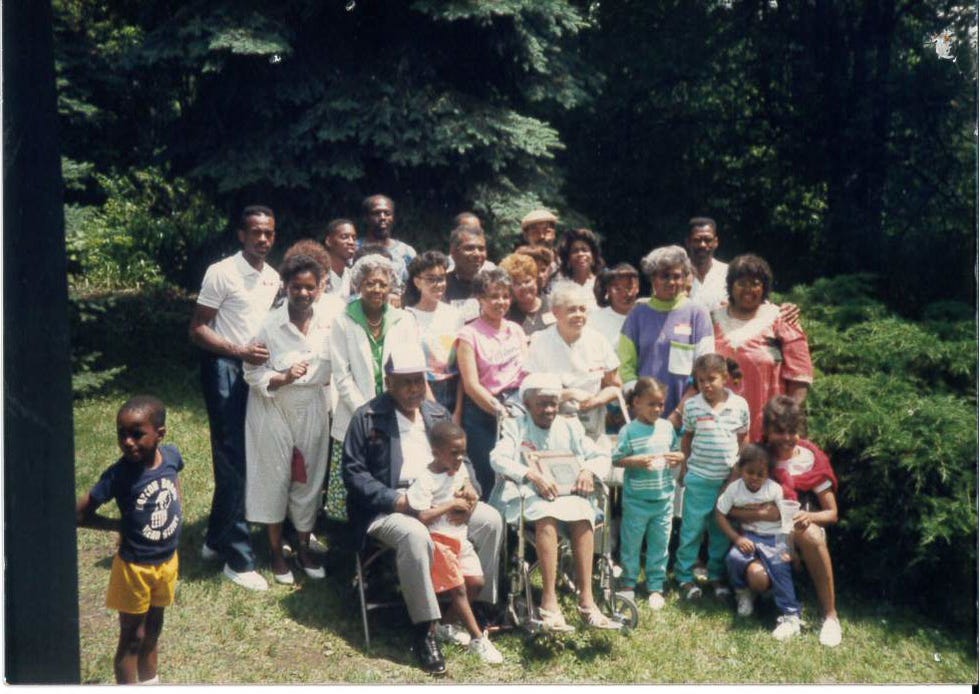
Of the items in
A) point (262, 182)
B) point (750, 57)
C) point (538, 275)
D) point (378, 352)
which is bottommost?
point (378, 352)

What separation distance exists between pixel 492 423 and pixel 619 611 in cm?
109

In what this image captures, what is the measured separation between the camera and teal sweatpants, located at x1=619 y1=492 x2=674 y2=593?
4.86 m

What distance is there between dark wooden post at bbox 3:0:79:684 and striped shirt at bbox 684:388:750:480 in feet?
9.64

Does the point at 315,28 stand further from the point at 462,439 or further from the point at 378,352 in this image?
the point at 462,439

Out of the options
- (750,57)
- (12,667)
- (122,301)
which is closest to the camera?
(12,667)

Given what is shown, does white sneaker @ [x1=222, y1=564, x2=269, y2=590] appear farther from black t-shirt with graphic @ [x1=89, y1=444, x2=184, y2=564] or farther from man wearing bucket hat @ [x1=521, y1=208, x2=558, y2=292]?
man wearing bucket hat @ [x1=521, y1=208, x2=558, y2=292]

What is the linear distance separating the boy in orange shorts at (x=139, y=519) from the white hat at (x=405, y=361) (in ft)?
3.59

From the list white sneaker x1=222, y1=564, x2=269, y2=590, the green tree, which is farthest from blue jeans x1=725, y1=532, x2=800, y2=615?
the green tree

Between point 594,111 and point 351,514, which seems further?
point 594,111

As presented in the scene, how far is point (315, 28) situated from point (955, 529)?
6.04m

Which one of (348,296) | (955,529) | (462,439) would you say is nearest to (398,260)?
(348,296)

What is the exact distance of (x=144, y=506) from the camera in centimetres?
351

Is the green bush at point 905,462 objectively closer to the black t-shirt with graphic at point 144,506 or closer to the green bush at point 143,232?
the black t-shirt with graphic at point 144,506

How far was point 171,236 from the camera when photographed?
392 inches
